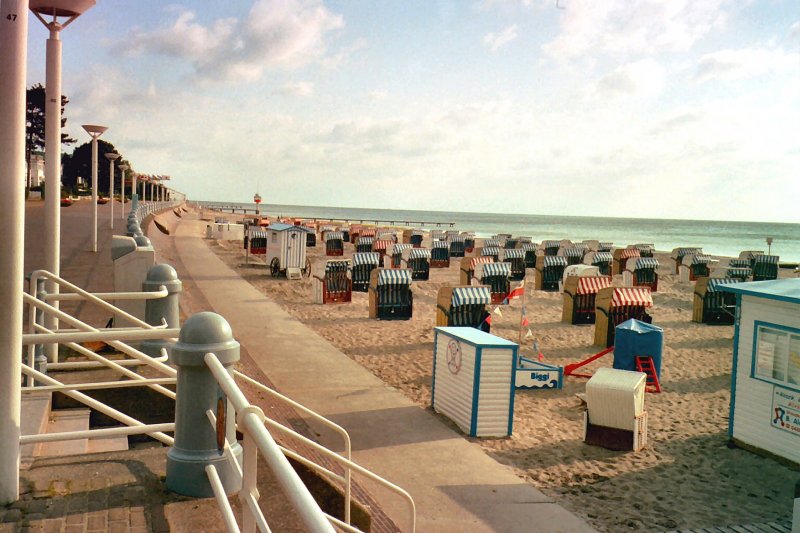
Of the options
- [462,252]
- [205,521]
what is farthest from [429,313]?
[462,252]

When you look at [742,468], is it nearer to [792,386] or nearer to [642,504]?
[792,386]

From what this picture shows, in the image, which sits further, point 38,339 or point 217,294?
point 217,294

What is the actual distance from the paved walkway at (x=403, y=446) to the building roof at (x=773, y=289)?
4414 millimetres

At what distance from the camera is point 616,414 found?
30.6 ft

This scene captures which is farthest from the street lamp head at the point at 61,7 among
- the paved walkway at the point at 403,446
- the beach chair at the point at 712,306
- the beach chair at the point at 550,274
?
the beach chair at the point at 550,274

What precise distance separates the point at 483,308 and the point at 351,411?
281 inches

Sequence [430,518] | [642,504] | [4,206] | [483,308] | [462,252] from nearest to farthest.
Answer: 1. [4,206]
2. [430,518]
3. [642,504]
4. [483,308]
5. [462,252]

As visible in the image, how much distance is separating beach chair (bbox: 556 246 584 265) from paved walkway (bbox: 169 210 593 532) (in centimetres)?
1936

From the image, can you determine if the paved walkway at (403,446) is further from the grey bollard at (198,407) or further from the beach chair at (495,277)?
the beach chair at (495,277)

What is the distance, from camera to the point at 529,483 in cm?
787

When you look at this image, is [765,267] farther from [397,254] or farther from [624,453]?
[624,453]

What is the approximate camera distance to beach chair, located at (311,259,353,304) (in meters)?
21.1

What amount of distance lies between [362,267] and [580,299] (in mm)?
8061

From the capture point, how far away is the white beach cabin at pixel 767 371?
9047 millimetres
